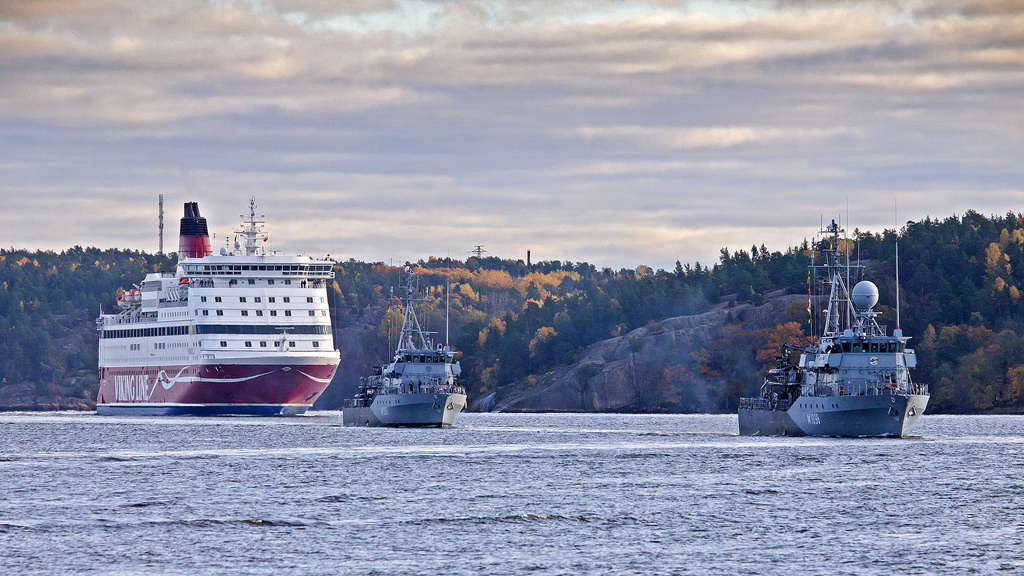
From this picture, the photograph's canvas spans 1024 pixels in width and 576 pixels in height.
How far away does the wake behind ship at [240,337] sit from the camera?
154 metres

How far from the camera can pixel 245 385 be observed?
506ft

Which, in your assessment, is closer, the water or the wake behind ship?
the water

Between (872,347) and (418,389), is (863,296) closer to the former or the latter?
(872,347)

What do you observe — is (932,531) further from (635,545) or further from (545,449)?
(545,449)

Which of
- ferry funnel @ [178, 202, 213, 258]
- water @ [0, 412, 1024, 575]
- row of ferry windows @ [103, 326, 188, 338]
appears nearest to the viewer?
water @ [0, 412, 1024, 575]

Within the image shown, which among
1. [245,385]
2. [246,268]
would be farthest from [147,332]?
[245,385]

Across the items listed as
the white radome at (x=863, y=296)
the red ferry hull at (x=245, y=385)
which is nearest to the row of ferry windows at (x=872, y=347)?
the white radome at (x=863, y=296)

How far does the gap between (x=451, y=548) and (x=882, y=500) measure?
74.1 ft

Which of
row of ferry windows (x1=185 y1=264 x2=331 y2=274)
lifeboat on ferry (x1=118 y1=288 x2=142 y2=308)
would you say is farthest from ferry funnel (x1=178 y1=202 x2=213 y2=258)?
row of ferry windows (x1=185 y1=264 x2=331 y2=274)

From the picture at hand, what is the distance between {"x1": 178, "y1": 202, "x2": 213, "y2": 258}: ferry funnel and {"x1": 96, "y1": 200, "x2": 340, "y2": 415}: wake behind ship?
8.18 m

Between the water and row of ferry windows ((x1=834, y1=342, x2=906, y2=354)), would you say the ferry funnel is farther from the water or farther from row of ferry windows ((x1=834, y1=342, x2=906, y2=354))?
row of ferry windows ((x1=834, y1=342, x2=906, y2=354))

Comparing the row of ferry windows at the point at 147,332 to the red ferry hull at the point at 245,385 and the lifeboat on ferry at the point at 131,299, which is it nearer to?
the lifeboat on ferry at the point at 131,299

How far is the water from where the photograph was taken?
163ft

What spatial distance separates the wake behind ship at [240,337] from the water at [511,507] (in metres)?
48.0
